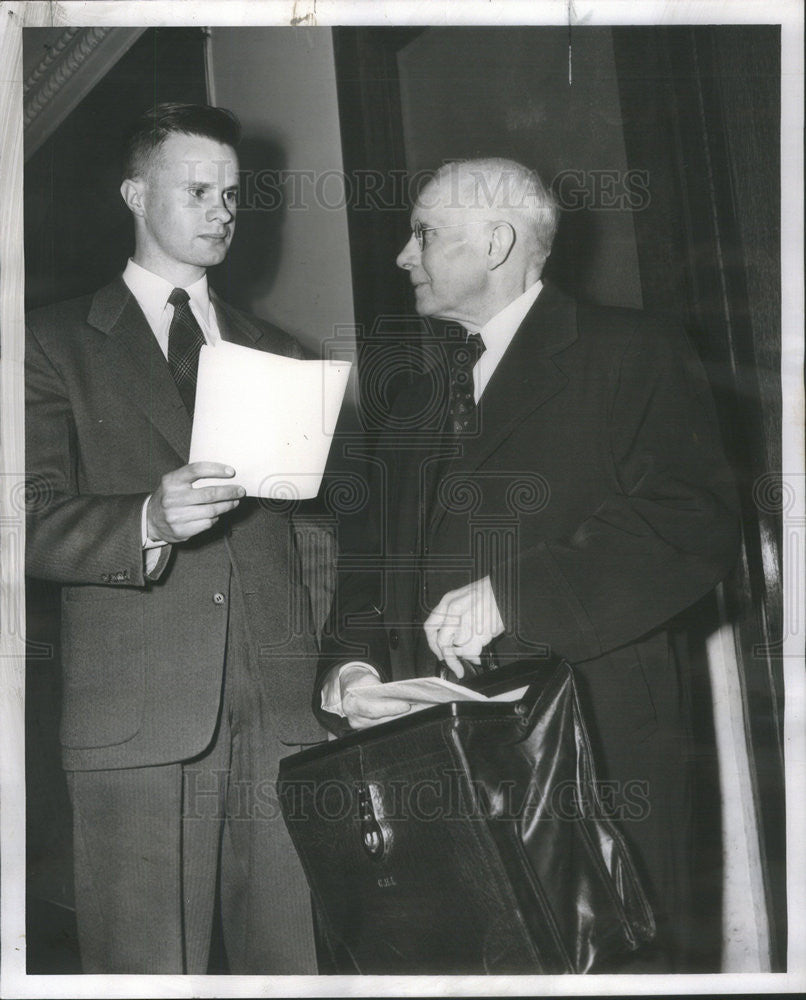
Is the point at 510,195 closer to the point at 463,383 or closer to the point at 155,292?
the point at 463,383

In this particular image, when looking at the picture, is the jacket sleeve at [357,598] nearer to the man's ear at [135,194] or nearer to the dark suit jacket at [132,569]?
the dark suit jacket at [132,569]

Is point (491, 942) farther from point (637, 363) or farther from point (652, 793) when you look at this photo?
point (637, 363)

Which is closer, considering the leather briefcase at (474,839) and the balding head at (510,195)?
the leather briefcase at (474,839)

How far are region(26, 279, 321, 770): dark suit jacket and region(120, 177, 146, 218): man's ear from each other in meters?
0.14

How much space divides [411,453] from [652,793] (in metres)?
0.76

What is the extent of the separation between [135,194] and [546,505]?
95 centimetres

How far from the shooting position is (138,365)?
1.89 metres

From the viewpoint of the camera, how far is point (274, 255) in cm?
193

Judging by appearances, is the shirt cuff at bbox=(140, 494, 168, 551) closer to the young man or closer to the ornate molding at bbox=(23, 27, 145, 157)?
the young man

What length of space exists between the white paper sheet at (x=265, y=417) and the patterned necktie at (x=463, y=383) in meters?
0.21

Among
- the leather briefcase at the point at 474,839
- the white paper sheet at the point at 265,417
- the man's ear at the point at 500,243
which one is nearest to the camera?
the leather briefcase at the point at 474,839

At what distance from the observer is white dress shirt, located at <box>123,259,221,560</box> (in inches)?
75.5

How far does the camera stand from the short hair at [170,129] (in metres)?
1.94

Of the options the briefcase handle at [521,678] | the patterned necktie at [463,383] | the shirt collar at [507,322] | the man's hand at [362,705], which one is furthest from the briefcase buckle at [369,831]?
the shirt collar at [507,322]
